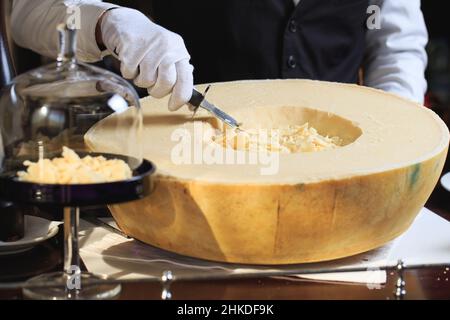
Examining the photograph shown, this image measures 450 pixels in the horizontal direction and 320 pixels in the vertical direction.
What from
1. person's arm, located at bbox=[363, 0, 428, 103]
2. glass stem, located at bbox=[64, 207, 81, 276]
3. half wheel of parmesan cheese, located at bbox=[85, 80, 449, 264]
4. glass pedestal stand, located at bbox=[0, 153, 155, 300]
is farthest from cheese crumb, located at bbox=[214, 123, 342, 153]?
person's arm, located at bbox=[363, 0, 428, 103]

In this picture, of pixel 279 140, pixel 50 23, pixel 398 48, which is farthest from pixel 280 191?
pixel 398 48

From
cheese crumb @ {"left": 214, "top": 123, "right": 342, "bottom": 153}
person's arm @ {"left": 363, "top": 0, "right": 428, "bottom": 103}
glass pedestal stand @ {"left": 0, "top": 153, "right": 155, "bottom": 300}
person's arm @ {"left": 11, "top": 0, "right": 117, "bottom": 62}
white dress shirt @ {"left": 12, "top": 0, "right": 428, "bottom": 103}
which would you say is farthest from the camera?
person's arm @ {"left": 363, "top": 0, "right": 428, "bottom": 103}

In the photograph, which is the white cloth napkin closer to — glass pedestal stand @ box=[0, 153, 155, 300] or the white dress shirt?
glass pedestal stand @ box=[0, 153, 155, 300]

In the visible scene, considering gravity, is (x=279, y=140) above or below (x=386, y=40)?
below

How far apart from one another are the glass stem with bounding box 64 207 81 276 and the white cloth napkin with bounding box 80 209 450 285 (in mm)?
104

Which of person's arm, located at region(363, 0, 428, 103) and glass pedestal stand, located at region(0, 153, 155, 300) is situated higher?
person's arm, located at region(363, 0, 428, 103)

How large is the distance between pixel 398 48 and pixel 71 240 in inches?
51.1

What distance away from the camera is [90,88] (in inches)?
41.3

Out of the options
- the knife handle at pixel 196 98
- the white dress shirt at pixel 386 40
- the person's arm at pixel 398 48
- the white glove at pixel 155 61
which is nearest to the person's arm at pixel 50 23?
the white dress shirt at pixel 386 40

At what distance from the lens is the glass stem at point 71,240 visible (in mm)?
930

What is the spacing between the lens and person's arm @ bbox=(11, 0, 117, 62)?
4.75 feet

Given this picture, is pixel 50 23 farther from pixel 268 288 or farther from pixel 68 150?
pixel 268 288

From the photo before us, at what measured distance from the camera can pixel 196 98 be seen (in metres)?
1.26
